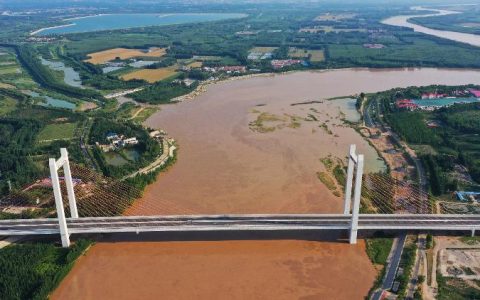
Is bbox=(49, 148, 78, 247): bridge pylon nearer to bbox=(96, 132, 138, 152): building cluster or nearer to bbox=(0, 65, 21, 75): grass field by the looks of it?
bbox=(96, 132, 138, 152): building cluster

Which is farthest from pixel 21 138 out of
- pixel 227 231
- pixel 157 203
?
pixel 227 231

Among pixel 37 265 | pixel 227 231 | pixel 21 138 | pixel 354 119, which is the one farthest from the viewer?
pixel 354 119

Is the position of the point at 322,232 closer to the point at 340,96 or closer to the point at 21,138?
the point at 21,138

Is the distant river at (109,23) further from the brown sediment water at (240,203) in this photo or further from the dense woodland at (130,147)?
the dense woodland at (130,147)

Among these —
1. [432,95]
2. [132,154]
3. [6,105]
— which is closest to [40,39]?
[6,105]

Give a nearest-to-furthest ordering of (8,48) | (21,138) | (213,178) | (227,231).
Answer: (227,231) → (213,178) → (21,138) → (8,48)

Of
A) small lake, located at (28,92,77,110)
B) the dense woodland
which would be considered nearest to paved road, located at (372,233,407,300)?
the dense woodland

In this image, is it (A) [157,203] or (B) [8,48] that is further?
(B) [8,48]
